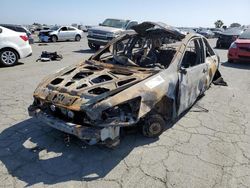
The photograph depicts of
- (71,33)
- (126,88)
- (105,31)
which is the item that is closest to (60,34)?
(71,33)

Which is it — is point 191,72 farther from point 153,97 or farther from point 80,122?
point 80,122

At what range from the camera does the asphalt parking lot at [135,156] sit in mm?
3006

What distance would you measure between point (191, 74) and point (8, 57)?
24.5ft

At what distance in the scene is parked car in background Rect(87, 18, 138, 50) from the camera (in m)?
13.7

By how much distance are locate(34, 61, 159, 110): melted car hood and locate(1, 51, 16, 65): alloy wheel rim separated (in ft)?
19.5

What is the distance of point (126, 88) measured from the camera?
3.46 meters

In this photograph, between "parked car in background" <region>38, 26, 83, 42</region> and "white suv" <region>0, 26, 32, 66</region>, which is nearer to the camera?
"white suv" <region>0, 26, 32, 66</region>

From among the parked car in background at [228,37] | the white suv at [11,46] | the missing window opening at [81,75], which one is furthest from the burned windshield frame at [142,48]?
the parked car in background at [228,37]

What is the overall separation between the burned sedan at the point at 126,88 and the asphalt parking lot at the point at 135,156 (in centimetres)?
31

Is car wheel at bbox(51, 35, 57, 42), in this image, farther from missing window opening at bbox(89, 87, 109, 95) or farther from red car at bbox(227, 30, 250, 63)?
missing window opening at bbox(89, 87, 109, 95)

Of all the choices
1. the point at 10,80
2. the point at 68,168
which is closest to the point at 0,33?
the point at 10,80

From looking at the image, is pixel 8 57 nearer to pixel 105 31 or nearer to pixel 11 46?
pixel 11 46

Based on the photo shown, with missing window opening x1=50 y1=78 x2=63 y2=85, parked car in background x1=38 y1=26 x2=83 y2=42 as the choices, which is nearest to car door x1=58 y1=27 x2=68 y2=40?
parked car in background x1=38 y1=26 x2=83 y2=42

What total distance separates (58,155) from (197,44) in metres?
3.52
